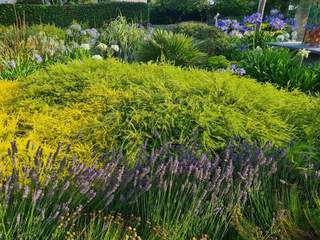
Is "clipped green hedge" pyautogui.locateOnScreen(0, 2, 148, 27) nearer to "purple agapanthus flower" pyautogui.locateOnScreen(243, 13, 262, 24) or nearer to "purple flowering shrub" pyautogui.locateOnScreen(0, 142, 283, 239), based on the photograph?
"purple agapanthus flower" pyautogui.locateOnScreen(243, 13, 262, 24)

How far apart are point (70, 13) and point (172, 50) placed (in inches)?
368

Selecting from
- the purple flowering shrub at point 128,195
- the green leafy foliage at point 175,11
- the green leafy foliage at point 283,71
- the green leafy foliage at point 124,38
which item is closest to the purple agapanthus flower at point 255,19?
the green leafy foliage at point 124,38

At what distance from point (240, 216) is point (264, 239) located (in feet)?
0.59

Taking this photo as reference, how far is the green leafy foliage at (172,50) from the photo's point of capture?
6.75m

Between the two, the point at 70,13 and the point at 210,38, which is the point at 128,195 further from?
the point at 70,13

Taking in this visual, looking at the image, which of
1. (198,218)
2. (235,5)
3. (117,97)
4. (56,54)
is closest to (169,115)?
(117,97)

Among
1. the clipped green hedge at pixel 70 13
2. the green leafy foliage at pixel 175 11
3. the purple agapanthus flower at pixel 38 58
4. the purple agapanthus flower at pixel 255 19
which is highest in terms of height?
the purple agapanthus flower at pixel 255 19

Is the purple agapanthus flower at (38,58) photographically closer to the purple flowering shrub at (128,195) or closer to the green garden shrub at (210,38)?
the green garden shrub at (210,38)

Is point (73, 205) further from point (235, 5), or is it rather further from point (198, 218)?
point (235, 5)

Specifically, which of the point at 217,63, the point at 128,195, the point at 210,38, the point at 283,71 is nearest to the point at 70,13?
the point at 210,38

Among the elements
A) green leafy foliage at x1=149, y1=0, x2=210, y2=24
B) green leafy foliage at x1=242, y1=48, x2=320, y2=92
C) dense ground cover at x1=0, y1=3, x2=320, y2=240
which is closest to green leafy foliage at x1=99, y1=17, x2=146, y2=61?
green leafy foliage at x1=242, y1=48, x2=320, y2=92

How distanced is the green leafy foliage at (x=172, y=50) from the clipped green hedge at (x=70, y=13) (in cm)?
608

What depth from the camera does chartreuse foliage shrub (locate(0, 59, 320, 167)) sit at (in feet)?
10.8

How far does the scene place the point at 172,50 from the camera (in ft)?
22.2
